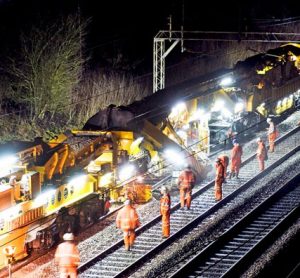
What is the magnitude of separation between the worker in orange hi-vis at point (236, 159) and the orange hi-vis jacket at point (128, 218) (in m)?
6.92

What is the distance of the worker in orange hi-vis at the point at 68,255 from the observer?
13.2 m

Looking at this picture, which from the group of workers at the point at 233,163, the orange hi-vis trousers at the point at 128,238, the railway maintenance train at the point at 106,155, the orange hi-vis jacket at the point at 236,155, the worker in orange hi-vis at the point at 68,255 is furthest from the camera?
the orange hi-vis jacket at the point at 236,155

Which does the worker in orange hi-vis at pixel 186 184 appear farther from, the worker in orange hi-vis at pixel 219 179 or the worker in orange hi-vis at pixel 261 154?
the worker in orange hi-vis at pixel 261 154

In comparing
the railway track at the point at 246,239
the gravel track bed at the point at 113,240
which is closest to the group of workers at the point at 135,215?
the gravel track bed at the point at 113,240

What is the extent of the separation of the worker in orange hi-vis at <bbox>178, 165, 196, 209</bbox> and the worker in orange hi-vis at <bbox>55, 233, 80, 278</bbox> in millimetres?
6108

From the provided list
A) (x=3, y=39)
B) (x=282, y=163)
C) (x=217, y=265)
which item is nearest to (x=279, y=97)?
(x=282, y=163)

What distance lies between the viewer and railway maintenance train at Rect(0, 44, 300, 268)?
15.3m

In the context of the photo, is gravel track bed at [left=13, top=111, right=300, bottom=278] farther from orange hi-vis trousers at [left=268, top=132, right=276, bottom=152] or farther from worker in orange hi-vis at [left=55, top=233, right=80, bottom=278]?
orange hi-vis trousers at [left=268, top=132, right=276, bottom=152]

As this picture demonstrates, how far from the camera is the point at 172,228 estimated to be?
17.9 metres

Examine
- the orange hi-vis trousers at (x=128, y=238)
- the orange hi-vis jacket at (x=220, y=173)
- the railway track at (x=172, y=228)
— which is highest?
the orange hi-vis jacket at (x=220, y=173)

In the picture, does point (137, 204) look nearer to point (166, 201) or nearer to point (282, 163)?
point (166, 201)

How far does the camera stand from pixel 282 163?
81.0ft

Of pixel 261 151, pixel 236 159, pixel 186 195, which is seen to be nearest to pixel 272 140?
pixel 261 151

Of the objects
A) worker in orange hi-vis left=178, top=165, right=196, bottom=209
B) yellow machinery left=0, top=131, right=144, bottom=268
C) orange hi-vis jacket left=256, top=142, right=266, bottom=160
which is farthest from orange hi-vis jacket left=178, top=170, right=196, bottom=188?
orange hi-vis jacket left=256, top=142, right=266, bottom=160
